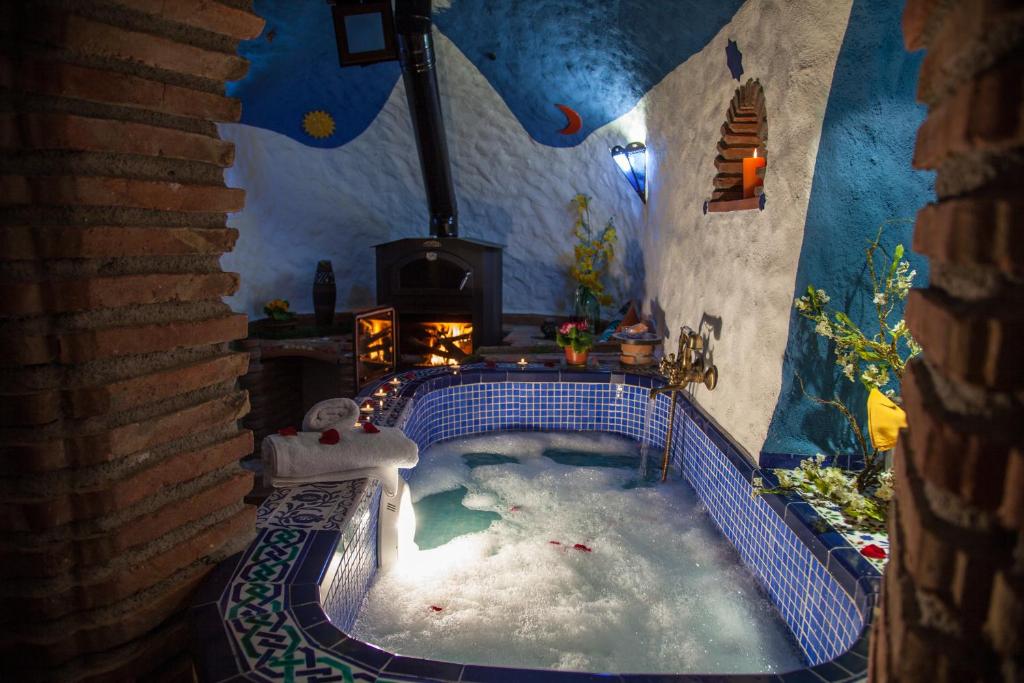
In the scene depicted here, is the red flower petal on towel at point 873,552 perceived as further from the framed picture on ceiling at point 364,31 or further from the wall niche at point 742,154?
the framed picture on ceiling at point 364,31

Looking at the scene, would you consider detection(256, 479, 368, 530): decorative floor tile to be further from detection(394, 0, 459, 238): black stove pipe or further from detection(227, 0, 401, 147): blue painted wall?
detection(227, 0, 401, 147): blue painted wall

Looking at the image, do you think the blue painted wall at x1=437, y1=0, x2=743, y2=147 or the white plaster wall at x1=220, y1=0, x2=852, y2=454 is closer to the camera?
the white plaster wall at x1=220, y1=0, x2=852, y2=454

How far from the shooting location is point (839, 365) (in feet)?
8.49

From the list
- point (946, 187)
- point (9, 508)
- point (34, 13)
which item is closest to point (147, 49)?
point (34, 13)

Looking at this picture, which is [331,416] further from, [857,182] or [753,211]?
[857,182]

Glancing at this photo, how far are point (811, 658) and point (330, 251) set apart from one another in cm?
627

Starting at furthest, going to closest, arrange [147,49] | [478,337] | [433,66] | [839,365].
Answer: [478,337]
[433,66]
[839,365]
[147,49]

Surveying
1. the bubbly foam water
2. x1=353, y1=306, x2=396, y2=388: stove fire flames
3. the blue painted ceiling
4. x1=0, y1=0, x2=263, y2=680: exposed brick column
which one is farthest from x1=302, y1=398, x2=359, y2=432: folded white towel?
the blue painted ceiling

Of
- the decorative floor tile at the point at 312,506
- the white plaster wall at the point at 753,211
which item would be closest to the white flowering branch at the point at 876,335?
the white plaster wall at the point at 753,211

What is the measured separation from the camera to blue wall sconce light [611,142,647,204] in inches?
224

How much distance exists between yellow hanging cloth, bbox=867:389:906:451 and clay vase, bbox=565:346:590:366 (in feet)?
8.29

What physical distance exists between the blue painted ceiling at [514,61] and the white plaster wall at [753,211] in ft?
1.64

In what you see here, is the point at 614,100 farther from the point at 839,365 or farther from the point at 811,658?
the point at 811,658

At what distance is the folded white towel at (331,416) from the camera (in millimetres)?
2697
